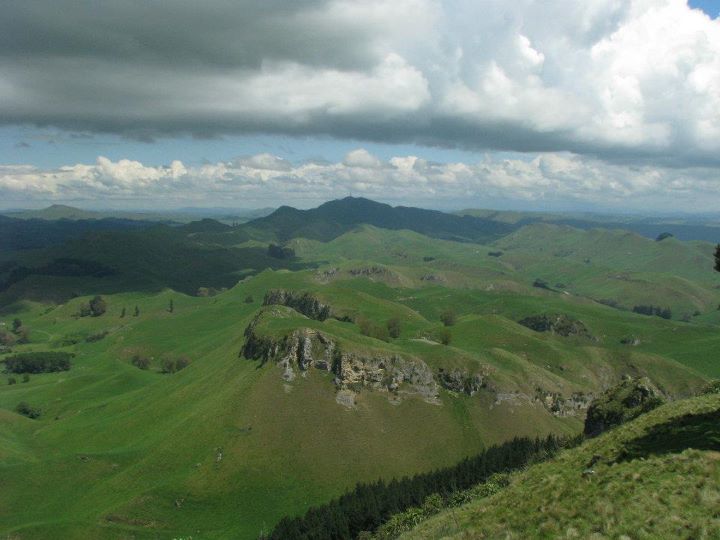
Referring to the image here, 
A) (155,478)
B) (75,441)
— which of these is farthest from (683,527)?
(75,441)

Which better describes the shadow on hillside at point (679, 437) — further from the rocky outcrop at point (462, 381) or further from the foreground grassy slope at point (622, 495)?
the rocky outcrop at point (462, 381)

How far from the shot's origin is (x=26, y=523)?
12712cm

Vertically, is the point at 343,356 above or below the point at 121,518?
above

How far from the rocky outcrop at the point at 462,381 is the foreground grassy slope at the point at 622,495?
453 feet

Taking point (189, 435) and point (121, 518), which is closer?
point (121, 518)

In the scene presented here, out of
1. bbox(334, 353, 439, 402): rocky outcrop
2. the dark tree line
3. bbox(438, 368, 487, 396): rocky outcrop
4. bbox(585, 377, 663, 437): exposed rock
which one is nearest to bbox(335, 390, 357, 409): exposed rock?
bbox(334, 353, 439, 402): rocky outcrop

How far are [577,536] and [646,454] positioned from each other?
17041mm

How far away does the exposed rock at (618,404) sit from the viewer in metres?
99.6

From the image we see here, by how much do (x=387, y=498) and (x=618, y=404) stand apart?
52.0m

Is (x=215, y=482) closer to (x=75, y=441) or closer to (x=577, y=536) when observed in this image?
(x=75, y=441)

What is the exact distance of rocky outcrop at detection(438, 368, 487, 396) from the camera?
187 metres

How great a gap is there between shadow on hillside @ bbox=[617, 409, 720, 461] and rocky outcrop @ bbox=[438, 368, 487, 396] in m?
137

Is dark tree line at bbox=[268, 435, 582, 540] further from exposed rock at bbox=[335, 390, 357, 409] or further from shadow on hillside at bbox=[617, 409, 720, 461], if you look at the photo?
exposed rock at bbox=[335, 390, 357, 409]

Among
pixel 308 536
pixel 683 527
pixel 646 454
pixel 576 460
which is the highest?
pixel 683 527
